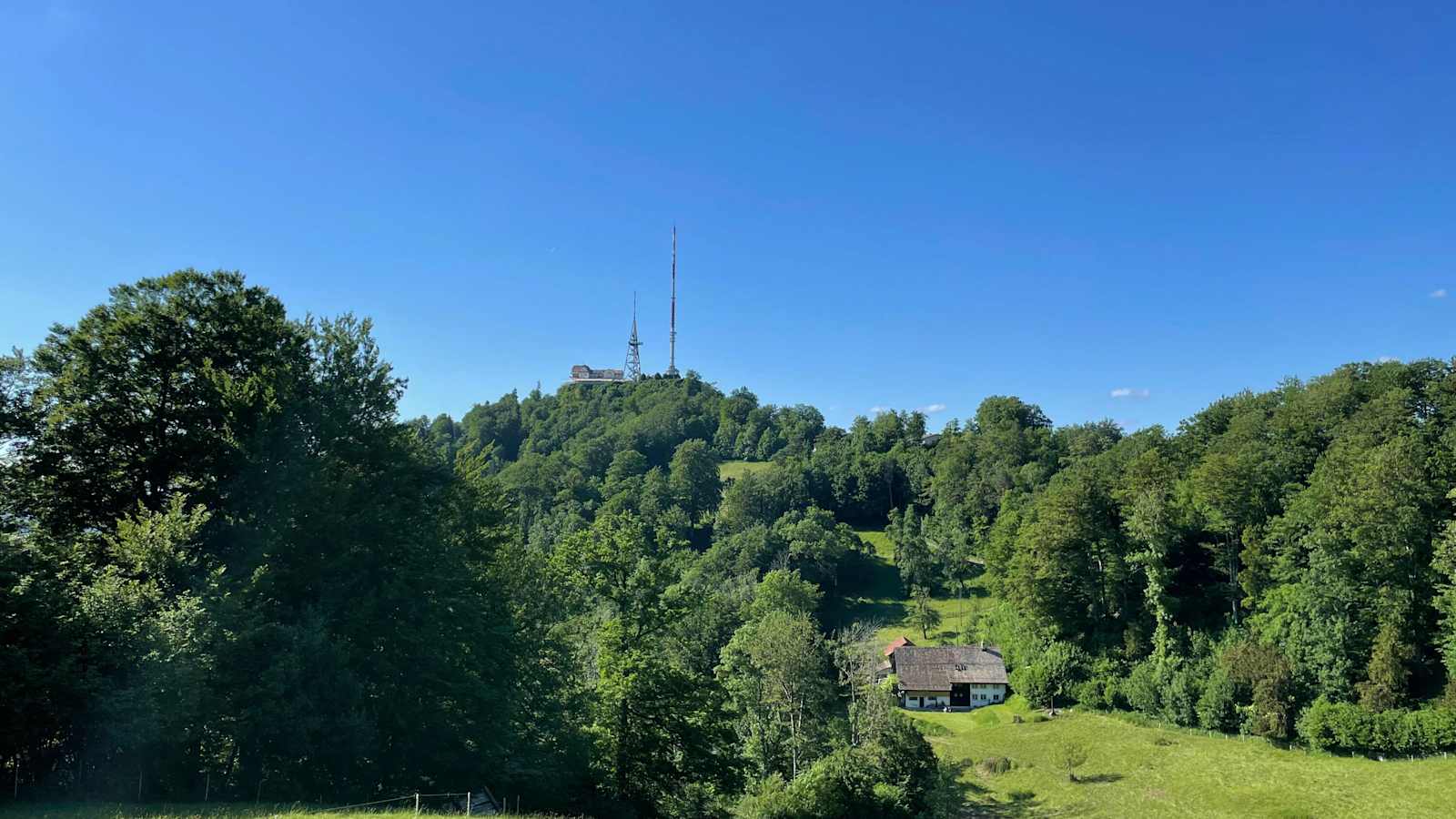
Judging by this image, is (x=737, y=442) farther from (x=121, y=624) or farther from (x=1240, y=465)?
(x=121, y=624)

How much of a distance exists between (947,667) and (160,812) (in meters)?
47.6

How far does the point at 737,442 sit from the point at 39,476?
114787mm

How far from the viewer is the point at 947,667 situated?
51.2m

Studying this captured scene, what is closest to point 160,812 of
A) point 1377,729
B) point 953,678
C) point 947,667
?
point 1377,729

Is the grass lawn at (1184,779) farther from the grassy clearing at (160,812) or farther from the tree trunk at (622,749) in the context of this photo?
the grassy clearing at (160,812)

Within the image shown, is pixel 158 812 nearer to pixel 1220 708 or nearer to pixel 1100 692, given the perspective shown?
pixel 1220 708

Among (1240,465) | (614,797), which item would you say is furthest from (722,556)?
(614,797)

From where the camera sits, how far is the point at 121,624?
13008 mm

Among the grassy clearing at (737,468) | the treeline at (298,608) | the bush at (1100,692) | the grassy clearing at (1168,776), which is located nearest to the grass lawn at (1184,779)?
the grassy clearing at (1168,776)

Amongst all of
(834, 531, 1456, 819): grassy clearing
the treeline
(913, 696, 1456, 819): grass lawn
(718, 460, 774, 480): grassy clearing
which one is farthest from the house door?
(718, 460, 774, 480): grassy clearing

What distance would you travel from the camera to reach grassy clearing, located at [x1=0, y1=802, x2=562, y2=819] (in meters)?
11.6

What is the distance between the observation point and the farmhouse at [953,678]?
50094mm

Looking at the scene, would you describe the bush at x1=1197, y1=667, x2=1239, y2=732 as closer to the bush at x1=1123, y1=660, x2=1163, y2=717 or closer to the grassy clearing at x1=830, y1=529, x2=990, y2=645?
the bush at x1=1123, y1=660, x2=1163, y2=717

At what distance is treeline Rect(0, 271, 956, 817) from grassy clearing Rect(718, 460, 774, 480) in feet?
285
